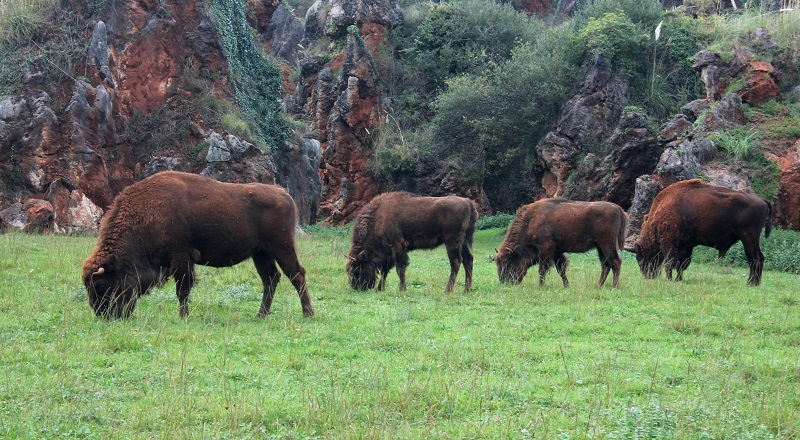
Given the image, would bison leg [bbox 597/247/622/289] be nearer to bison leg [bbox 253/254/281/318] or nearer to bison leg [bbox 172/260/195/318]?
bison leg [bbox 253/254/281/318]

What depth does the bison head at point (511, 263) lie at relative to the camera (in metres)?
17.8

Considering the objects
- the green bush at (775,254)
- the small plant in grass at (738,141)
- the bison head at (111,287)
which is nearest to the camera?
the bison head at (111,287)

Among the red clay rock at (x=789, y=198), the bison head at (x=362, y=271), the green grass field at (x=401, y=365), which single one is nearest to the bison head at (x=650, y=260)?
the green grass field at (x=401, y=365)

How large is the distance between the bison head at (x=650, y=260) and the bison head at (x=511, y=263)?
313 centimetres

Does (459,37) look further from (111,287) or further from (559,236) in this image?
(111,287)

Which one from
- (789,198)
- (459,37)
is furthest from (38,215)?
(459,37)

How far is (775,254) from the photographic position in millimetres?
22219

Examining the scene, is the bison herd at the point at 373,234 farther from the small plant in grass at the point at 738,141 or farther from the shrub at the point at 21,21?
the shrub at the point at 21,21

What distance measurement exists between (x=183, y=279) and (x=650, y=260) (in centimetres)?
1199

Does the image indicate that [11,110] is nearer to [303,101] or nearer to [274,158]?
[274,158]

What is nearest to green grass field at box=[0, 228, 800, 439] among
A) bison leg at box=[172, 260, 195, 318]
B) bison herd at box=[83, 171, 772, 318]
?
bison leg at box=[172, 260, 195, 318]

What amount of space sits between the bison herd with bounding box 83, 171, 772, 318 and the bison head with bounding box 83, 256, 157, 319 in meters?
0.01

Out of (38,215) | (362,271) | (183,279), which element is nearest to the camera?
(183,279)

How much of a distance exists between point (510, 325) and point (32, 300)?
7366 millimetres
